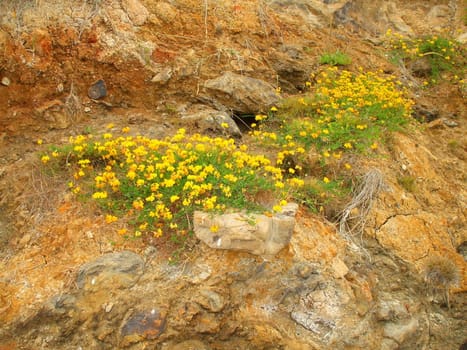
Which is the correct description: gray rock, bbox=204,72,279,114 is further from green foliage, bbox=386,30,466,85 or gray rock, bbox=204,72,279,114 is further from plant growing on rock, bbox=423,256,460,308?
green foliage, bbox=386,30,466,85

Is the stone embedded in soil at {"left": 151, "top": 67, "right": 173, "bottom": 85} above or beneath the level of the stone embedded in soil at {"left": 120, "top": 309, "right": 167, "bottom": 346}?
above

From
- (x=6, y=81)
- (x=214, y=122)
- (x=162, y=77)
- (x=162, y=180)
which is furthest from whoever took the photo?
(x=162, y=77)

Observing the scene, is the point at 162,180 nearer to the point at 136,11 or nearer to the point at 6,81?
the point at 6,81

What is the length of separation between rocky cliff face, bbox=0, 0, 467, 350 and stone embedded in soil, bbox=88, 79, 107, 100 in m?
0.02

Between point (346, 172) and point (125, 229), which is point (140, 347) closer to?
point (125, 229)

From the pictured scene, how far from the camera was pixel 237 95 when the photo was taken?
6098 millimetres

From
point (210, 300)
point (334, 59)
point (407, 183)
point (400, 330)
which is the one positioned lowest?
point (400, 330)

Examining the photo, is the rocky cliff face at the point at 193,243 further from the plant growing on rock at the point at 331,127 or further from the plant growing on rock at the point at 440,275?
the plant growing on rock at the point at 331,127

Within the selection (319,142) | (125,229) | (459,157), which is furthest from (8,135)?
(459,157)

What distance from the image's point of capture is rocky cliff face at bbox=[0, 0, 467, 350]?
3.49 metres

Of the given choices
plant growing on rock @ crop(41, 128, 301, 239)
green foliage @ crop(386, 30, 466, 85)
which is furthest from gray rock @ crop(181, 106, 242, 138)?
green foliage @ crop(386, 30, 466, 85)

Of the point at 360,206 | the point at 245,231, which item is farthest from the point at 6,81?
the point at 360,206

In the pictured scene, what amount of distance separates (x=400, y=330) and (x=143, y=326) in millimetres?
2271

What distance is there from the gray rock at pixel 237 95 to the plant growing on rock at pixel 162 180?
1.63 meters
